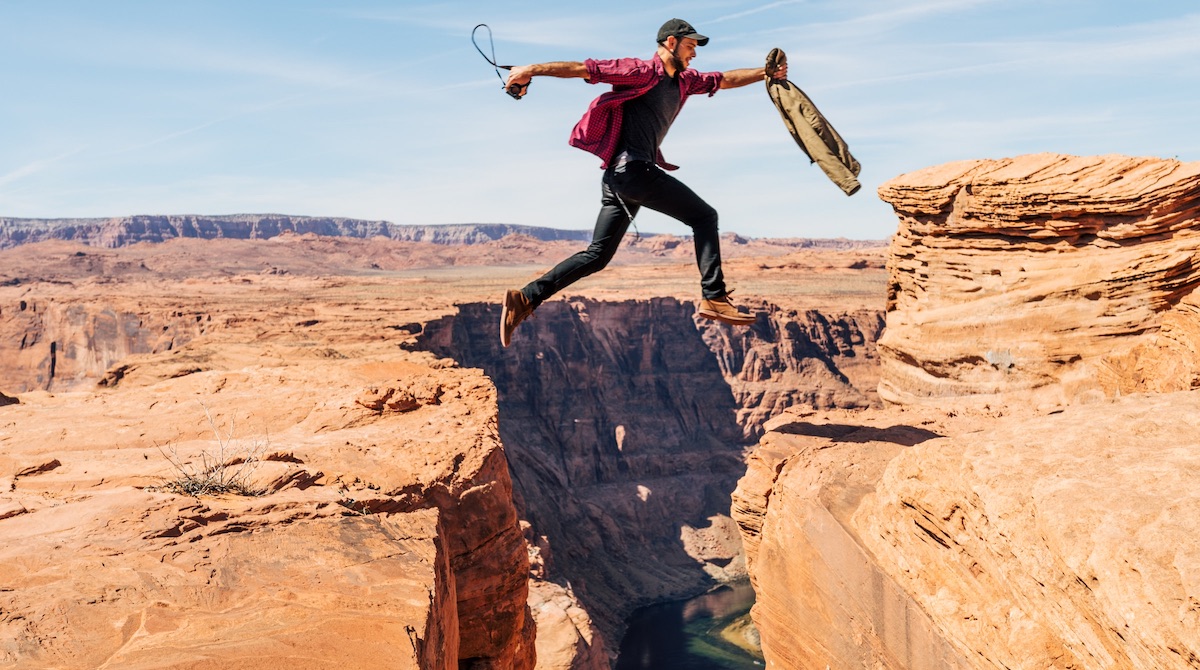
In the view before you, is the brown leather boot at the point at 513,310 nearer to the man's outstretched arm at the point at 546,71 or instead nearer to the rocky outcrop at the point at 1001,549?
the man's outstretched arm at the point at 546,71

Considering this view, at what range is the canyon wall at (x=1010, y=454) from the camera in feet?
18.0

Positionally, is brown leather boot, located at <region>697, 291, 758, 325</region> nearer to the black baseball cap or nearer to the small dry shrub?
the black baseball cap

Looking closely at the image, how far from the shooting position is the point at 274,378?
1238 centimetres

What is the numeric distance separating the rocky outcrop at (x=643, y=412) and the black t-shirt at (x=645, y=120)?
43.1m

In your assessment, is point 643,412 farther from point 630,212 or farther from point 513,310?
point 630,212

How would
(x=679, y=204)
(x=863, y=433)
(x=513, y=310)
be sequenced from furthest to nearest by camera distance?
(x=863, y=433) < (x=513, y=310) < (x=679, y=204)

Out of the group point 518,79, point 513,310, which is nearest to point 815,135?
point 518,79

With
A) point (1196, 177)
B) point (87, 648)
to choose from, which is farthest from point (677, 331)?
point (87, 648)

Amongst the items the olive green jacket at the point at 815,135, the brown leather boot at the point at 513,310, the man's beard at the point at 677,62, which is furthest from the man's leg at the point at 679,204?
the brown leather boot at the point at 513,310

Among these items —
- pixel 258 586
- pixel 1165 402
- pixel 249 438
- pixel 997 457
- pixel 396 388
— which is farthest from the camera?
pixel 396 388

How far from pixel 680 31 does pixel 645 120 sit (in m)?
0.63

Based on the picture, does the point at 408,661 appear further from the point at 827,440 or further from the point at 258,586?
the point at 827,440

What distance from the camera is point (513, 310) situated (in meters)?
7.28

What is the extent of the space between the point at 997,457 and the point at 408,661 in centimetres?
425
